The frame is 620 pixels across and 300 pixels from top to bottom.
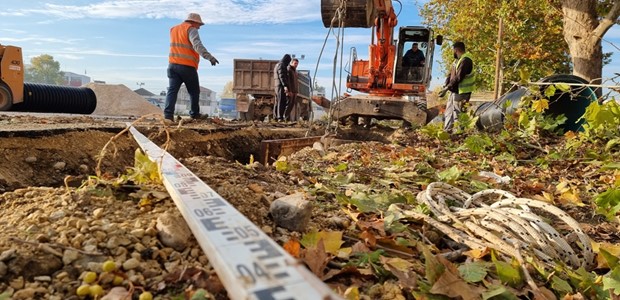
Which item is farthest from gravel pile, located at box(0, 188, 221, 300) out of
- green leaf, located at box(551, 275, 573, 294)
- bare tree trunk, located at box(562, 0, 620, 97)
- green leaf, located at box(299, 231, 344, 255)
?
bare tree trunk, located at box(562, 0, 620, 97)

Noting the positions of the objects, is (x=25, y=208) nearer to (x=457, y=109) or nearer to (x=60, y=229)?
(x=60, y=229)

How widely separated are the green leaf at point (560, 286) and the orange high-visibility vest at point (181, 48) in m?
7.38

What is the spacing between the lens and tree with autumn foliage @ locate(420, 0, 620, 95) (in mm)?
9539

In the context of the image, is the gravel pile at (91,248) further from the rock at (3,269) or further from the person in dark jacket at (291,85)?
the person in dark jacket at (291,85)

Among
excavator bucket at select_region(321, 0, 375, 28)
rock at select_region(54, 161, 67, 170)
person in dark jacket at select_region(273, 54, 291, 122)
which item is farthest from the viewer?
person in dark jacket at select_region(273, 54, 291, 122)

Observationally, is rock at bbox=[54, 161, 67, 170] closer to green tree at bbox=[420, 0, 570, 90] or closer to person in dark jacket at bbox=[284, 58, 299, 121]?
person in dark jacket at bbox=[284, 58, 299, 121]

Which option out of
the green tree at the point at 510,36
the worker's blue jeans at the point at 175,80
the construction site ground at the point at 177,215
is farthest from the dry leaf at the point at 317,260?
the green tree at the point at 510,36

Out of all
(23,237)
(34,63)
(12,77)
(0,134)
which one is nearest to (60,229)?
(23,237)

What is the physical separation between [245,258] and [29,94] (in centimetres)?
1142

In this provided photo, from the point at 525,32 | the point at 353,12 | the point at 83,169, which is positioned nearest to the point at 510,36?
the point at 525,32

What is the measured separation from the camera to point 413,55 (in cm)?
1109

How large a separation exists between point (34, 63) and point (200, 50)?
4134 inches

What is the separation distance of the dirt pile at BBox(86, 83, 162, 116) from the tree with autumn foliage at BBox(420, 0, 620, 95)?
15360 millimetres

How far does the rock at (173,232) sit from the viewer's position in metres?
1.51
